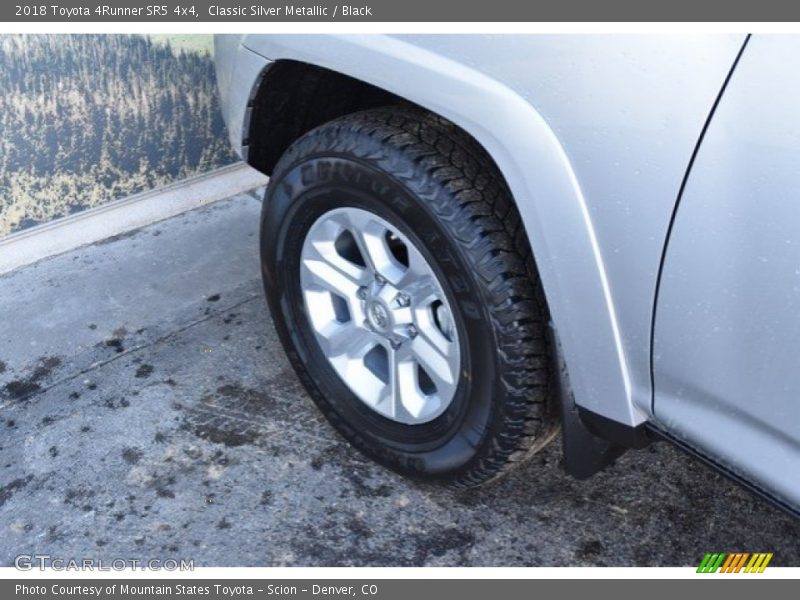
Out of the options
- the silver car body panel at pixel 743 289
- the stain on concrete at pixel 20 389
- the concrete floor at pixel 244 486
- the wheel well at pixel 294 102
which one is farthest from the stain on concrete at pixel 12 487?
the silver car body panel at pixel 743 289

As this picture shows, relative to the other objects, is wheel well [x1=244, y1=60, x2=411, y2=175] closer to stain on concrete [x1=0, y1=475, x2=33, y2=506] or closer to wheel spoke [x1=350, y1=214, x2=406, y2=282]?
wheel spoke [x1=350, y1=214, x2=406, y2=282]

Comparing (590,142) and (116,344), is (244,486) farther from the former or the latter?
(590,142)

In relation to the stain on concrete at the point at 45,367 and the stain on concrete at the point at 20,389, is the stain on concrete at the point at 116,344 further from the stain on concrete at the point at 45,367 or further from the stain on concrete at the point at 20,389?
the stain on concrete at the point at 20,389

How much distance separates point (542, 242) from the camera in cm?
173

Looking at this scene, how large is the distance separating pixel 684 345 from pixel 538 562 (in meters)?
0.79

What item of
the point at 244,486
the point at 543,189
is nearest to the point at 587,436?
the point at 543,189

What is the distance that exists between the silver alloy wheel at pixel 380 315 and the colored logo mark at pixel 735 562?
719 millimetres

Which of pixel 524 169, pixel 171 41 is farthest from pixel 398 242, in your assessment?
pixel 171 41

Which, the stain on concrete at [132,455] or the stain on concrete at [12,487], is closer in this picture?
the stain on concrete at [12,487]

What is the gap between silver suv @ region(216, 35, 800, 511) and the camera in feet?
4.75

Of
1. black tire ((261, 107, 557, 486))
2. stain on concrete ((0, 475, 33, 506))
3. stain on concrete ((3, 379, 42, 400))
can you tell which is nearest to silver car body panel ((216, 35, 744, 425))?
black tire ((261, 107, 557, 486))

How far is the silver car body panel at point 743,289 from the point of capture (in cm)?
138

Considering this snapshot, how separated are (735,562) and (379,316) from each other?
103 cm

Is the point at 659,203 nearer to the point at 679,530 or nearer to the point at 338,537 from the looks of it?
the point at 679,530
